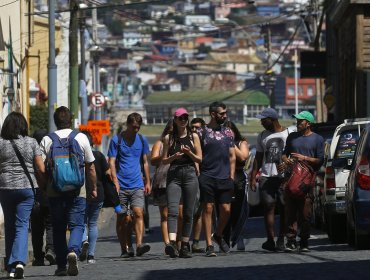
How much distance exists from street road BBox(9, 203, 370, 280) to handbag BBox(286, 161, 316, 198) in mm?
778

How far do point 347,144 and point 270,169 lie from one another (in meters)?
4.14

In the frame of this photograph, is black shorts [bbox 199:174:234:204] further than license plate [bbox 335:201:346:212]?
No

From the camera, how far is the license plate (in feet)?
67.2

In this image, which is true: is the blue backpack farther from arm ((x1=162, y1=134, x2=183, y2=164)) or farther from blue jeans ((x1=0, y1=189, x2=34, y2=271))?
arm ((x1=162, y1=134, x2=183, y2=164))

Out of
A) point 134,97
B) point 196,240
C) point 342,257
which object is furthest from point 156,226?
point 134,97

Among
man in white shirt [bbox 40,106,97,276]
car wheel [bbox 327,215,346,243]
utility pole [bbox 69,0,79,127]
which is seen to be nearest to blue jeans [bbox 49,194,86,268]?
man in white shirt [bbox 40,106,97,276]

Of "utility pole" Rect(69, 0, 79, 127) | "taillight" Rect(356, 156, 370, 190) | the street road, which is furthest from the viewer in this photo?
"utility pole" Rect(69, 0, 79, 127)

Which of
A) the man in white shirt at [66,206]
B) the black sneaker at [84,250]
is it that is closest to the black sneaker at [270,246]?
the black sneaker at [84,250]

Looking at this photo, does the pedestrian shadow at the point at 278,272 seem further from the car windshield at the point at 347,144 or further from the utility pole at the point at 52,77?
the utility pole at the point at 52,77

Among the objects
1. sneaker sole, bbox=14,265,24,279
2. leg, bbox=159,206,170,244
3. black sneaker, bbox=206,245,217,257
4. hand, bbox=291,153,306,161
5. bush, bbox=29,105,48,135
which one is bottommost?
black sneaker, bbox=206,245,217,257

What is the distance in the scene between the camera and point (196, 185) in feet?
58.1

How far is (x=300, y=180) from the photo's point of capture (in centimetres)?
1808

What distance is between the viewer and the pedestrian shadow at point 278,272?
1362 centimetres

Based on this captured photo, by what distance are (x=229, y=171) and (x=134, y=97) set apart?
596ft
